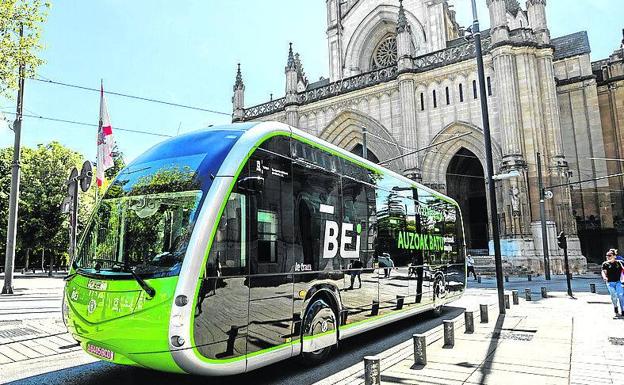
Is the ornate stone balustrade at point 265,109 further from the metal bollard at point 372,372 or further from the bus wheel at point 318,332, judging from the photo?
the metal bollard at point 372,372

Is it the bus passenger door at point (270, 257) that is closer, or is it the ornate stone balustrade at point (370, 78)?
the bus passenger door at point (270, 257)

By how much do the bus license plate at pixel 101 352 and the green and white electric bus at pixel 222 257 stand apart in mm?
A: 10

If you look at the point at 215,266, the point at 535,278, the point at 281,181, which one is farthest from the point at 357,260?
the point at 535,278

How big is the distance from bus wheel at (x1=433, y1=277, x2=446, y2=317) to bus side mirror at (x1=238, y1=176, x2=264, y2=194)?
6583 mm

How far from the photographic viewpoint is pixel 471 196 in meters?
32.6

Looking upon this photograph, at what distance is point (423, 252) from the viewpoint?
960 centimetres

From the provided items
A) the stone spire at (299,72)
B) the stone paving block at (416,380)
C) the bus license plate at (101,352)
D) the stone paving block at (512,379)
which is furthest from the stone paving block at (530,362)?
the stone spire at (299,72)

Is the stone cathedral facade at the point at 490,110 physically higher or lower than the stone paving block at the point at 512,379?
higher

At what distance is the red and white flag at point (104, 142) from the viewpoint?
44.4 ft

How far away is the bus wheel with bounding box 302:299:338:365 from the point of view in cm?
570

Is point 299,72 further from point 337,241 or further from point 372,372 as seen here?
point 372,372

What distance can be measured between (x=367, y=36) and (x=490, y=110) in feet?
50.2

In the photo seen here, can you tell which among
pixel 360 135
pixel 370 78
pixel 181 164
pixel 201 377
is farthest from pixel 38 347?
pixel 370 78

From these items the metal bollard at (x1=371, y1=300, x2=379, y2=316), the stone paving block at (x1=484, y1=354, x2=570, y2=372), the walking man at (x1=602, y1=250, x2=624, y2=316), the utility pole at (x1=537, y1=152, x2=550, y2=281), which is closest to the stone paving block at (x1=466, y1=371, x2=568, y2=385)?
the stone paving block at (x1=484, y1=354, x2=570, y2=372)
